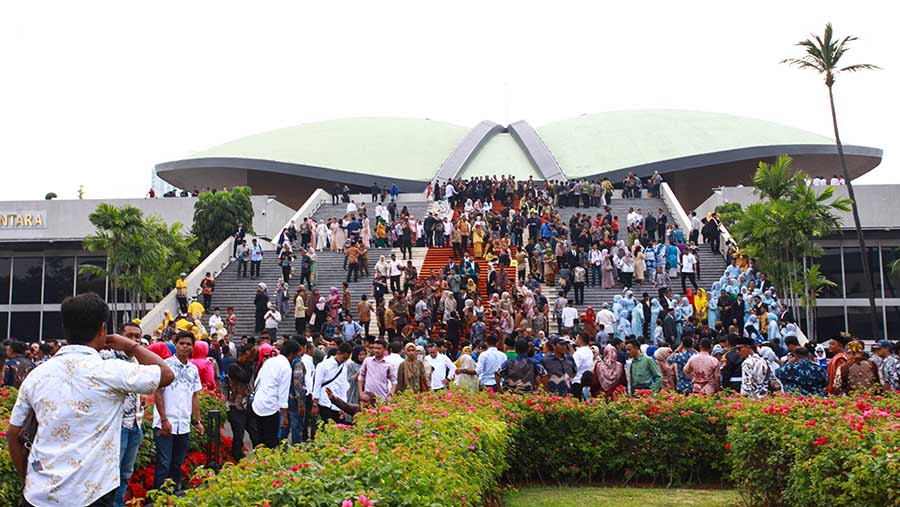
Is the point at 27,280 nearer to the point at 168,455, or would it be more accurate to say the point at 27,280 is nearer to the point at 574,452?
the point at 168,455

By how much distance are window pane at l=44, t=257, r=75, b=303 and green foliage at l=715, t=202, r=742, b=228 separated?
18.7 m

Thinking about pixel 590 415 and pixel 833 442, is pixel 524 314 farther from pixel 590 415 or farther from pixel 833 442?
pixel 833 442

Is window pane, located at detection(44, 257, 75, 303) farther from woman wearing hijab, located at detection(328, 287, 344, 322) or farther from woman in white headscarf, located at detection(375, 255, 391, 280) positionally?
woman wearing hijab, located at detection(328, 287, 344, 322)

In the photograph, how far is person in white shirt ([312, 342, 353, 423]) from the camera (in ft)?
29.1

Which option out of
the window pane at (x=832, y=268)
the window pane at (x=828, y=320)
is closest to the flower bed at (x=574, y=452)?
the window pane at (x=828, y=320)

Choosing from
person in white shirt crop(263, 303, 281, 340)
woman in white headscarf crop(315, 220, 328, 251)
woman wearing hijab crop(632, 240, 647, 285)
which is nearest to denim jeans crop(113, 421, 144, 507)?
person in white shirt crop(263, 303, 281, 340)

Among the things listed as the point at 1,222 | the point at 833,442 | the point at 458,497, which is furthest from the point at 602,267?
the point at 1,222

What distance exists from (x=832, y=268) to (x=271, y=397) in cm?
2121

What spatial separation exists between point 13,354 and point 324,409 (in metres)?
4.21

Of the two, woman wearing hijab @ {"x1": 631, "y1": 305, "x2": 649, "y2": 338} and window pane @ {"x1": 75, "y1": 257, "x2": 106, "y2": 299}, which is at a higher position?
window pane @ {"x1": 75, "y1": 257, "x2": 106, "y2": 299}

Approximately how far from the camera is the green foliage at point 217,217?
85.1 feet

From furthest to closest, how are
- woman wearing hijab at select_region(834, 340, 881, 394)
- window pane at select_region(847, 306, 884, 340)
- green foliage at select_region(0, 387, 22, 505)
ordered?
window pane at select_region(847, 306, 884, 340) < woman wearing hijab at select_region(834, 340, 881, 394) < green foliage at select_region(0, 387, 22, 505)

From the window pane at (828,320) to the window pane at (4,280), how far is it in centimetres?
2335

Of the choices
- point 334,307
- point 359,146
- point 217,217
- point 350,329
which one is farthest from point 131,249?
point 359,146
